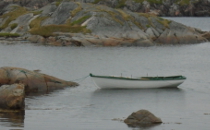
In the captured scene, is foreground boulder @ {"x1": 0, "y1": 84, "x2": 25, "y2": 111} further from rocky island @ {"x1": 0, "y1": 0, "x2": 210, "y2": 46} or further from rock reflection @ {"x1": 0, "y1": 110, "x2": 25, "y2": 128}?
rocky island @ {"x1": 0, "y1": 0, "x2": 210, "y2": 46}

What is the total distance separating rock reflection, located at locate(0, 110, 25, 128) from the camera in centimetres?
4021

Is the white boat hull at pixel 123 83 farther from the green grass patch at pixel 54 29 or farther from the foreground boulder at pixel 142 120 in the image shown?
the green grass patch at pixel 54 29

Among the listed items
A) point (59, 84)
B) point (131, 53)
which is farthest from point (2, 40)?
point (59, 84)

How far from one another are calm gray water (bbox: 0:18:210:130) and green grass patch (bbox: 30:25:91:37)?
20.1 feet

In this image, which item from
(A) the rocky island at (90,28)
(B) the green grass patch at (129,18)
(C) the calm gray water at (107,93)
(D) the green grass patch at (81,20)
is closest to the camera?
(C) the calm gray water at (107,93)

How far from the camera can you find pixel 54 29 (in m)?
117

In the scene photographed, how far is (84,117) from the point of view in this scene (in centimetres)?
4500

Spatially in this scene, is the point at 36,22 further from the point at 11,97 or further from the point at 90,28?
the point at 11,97

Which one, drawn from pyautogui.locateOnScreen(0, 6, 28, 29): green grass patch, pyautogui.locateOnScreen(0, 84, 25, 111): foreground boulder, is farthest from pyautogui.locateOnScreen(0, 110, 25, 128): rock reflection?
pyautogui.locateOnScreen(0, 6, 28, 29): green grass patch

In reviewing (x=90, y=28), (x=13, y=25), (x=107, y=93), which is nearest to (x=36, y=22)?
(x=13, y=25)

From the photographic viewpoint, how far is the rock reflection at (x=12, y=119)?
132 feet

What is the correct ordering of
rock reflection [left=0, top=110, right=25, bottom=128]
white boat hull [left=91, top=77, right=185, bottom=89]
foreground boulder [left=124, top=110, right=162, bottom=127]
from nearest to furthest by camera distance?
rock reflection [left=0, top=110, right=25, bottom=128], foreground boulder [left=124, top=110, right=162, bottom=127], white boat hull [left=91, top=77, right=185, bottom=89]

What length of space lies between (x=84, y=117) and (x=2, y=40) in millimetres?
77032

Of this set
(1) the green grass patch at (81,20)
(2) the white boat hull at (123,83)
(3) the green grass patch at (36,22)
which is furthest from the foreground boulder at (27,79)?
(3) the green grass patch at (36,22)
